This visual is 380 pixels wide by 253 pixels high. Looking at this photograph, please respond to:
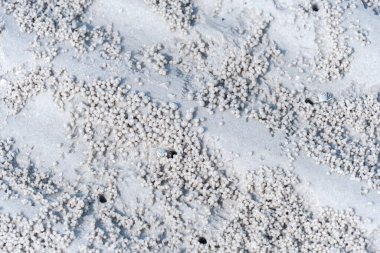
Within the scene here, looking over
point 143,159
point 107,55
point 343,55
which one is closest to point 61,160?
point 143,159

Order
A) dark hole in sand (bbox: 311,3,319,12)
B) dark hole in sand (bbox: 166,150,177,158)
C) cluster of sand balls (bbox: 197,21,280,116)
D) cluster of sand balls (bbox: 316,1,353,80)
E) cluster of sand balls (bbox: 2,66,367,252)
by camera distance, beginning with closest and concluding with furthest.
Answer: cluster of sand balls (bbox: 2,66,367,252)
dark hole in sand (bbox: 166,150,177,158)
cluster of sand balls (bbox: 197,21,280,116)
cluster of sand balls (bbox: 316,1,353,80)
dark hole in sand (bbox: 311,3,319,12)

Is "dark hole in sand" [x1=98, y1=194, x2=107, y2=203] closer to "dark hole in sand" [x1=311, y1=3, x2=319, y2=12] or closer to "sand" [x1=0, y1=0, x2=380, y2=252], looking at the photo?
"sand" [x1=0, y1=0, x2=380, y2=252]

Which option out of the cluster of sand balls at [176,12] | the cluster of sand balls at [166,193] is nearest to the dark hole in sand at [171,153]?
the cluster of sand balls at [166,193]

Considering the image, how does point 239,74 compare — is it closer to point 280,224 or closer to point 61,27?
point 280,224

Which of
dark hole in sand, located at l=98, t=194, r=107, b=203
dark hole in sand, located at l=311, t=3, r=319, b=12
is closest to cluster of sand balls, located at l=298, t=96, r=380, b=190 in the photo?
dark hole in sand, located at l=311, t=3, r=319, b=12

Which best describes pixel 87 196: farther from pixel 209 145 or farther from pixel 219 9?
pixel 219 9

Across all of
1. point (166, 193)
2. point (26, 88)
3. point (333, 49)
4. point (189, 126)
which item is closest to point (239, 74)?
point (189, 126)

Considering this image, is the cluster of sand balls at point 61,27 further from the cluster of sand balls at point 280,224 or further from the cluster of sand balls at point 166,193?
the cluster of sand balls at point 280,224

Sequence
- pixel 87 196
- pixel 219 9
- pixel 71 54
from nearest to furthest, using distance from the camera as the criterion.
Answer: pixel 87 196, pixel 71 54, pixel 219 9

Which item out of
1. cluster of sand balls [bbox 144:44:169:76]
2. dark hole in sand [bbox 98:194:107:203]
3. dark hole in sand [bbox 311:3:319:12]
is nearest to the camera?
dark hole in sand [bbox 98:194:107:203]
